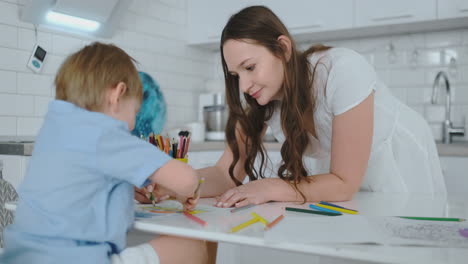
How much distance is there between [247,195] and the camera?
1.22m

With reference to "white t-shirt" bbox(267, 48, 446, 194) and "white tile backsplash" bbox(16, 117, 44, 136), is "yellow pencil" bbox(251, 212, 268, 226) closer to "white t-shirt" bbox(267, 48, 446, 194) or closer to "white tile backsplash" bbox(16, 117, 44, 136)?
"white t-shirt" bbox(267, 48, 446, 194)

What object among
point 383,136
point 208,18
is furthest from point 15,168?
point 208,18

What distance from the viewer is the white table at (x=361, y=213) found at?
2.35 ft

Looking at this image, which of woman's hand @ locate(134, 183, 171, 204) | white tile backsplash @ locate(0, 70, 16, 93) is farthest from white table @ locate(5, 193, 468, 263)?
white tile backsplash @ locate(0, 70, 16, 93)

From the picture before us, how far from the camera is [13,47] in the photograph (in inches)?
96.7

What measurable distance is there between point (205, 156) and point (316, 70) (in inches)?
63.1

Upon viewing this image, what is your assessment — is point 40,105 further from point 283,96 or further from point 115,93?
point 115,93

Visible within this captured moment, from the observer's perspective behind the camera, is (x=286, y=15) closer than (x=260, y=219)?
No

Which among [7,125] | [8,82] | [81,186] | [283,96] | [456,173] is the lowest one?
[456,173]

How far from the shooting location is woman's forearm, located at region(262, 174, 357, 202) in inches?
50.3

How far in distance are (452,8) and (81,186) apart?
8.48ft

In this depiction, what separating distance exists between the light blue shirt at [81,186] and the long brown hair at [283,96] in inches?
21.0

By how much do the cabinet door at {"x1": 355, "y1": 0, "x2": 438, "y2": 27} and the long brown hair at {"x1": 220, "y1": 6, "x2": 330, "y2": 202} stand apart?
162 cm

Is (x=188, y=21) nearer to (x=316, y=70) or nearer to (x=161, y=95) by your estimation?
(x=161, y=95)
